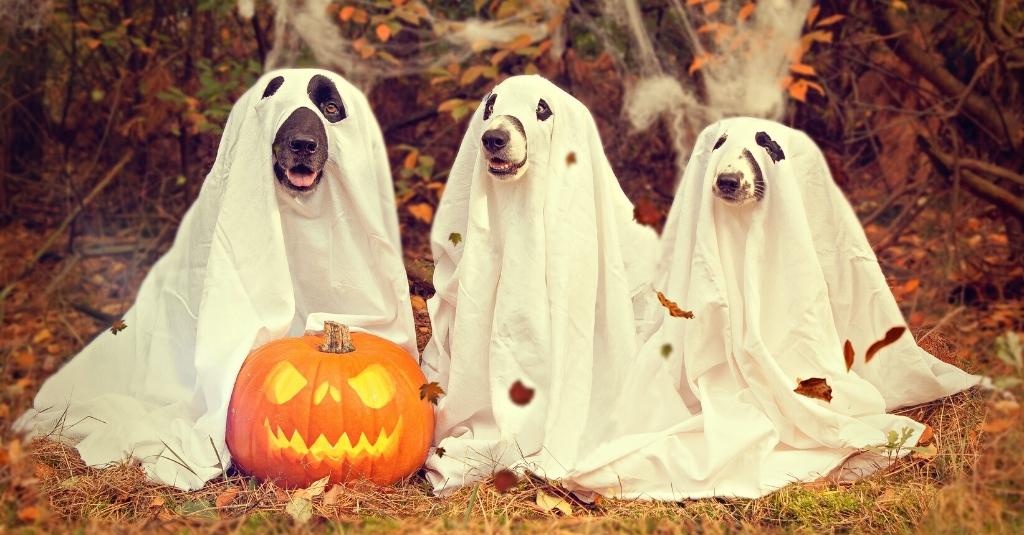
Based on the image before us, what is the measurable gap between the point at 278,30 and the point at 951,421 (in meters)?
5.06

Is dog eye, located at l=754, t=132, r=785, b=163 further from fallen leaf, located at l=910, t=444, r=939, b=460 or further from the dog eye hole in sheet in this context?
the dog eye hole in sheet

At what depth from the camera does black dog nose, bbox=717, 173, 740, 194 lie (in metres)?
3.72

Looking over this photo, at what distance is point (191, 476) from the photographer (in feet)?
11.6

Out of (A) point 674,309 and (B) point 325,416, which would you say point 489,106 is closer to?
(A) point 674,309

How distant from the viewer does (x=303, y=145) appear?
383cm

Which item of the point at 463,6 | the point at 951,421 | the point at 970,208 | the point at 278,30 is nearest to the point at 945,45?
the point at 970,208

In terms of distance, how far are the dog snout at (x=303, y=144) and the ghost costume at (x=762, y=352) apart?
154 centimetres

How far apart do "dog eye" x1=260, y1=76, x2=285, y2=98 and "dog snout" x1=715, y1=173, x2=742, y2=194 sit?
6.00ft

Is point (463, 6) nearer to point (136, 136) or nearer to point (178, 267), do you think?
point (136, 136)

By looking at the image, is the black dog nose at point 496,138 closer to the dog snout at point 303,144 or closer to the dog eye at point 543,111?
the dog eye at point 543,111

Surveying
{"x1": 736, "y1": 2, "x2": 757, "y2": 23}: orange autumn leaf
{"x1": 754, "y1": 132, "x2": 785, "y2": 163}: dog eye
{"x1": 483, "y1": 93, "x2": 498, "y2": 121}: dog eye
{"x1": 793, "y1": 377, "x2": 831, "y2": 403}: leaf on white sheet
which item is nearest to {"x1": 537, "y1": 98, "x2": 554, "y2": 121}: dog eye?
{"x1": 483, "y1": 93, "x2": 498, "y2": 121}: dog eye

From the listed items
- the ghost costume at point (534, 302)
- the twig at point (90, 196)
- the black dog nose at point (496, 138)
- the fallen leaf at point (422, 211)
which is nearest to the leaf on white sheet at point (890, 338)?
the ghost costume at point (534, 302)

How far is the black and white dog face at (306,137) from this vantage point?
151 inches

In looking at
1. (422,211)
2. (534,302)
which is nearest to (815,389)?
(534,302)
